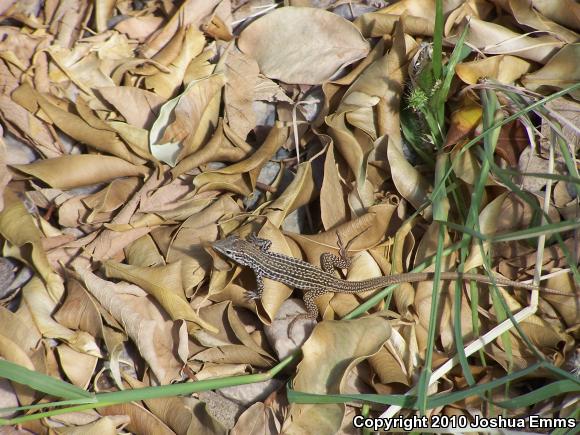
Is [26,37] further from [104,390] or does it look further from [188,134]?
[104,390]

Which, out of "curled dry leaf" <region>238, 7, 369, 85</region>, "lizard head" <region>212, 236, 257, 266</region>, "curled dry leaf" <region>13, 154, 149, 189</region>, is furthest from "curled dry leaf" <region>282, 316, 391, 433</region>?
"curled dry leaf" <region>238, 7, 369, 85</region>

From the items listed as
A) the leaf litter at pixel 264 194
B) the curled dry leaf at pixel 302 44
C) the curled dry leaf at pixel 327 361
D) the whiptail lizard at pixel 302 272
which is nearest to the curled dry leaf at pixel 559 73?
the leaf litter at pixel 264 194

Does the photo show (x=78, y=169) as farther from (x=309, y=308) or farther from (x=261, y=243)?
(x=309, y=308)

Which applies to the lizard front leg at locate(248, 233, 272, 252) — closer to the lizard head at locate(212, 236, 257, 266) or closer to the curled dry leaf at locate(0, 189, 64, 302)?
the lizard head at locate(212, 236, 257, 266)

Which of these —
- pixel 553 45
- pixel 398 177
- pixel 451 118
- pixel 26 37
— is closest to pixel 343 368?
pixel 398 177

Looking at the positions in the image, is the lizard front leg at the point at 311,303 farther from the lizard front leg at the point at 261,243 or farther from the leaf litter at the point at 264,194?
the lizard front leg at the point at 261,243

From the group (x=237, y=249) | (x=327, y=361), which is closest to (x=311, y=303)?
(x=327, y=361)
